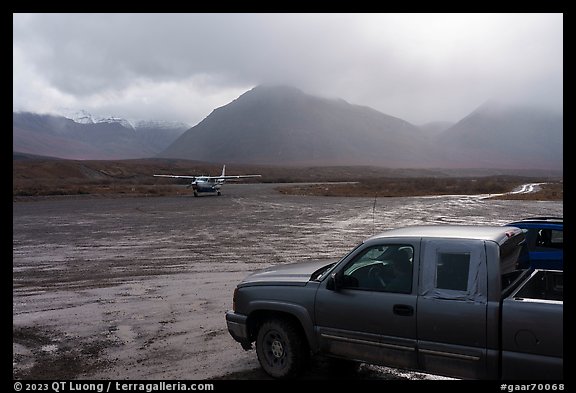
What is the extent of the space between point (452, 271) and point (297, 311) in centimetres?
172

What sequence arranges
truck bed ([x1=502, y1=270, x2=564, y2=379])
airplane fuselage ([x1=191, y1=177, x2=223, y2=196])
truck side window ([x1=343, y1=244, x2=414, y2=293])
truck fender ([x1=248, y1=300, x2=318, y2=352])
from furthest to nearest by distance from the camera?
airplane fuselage ([x1=191, y1=177, x2=223, y2=196])
truck fender ([x1=248, y1=300, x2=318, y2=352])
truck side window ([x1=343, y1=244, x2=414, y2=293])
truck bed ([x1=502, y1=270, x2=564, y2=379])

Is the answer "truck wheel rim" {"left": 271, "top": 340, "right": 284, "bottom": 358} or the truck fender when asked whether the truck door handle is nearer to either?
the truck fender

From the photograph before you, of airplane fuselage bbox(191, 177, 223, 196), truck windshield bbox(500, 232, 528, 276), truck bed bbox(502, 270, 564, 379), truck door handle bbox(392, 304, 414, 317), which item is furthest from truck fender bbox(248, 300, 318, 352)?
airplane fuselage bbox(191, 177, 223, 196)

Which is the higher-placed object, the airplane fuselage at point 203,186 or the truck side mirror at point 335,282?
the airplane fuselage at point 203,186

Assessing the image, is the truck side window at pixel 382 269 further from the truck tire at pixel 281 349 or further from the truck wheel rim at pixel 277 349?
the truck wheel rim at pixel 277 349

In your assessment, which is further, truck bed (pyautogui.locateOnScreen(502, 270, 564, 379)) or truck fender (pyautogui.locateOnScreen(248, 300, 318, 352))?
truck fender (pyautogui.locateOnScreen(248, 300, 318, 352))

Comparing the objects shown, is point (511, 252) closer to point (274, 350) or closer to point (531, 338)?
point (531, 338)

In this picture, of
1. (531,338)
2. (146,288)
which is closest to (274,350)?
(531,338)

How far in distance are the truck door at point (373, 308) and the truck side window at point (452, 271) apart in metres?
0.24

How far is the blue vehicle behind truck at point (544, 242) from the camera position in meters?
7.64

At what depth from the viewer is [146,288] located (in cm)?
1080

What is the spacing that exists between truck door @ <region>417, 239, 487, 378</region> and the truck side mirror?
853mm

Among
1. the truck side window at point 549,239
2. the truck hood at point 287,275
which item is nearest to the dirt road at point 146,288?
the truck hood at point 287,275

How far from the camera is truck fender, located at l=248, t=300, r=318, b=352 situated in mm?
5359
